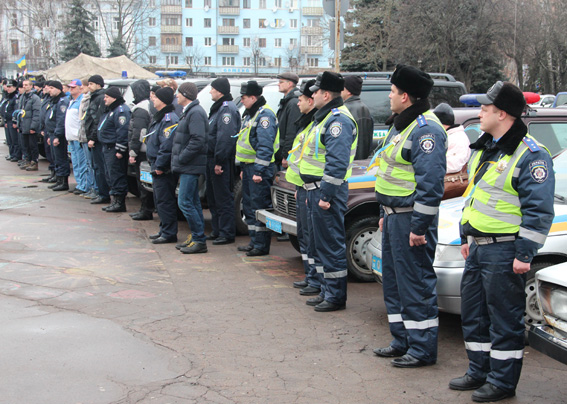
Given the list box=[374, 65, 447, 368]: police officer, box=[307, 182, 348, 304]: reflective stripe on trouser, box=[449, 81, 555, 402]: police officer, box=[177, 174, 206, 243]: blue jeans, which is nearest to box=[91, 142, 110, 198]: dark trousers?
box=[177, 174, 206, 243]: blue jeans

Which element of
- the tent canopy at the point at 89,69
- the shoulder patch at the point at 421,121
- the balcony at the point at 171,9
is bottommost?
the shoulder patch at the point at 421,121

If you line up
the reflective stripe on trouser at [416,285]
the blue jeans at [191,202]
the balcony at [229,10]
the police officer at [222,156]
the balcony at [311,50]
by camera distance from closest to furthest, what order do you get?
the reflective stripe on trouser at [416,285], the blue jeans at [191,202], the police officer at [222,156], the balcony at [311,50], the balcony at [229,10]

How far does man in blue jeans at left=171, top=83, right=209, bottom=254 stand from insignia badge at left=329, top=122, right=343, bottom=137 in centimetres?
294

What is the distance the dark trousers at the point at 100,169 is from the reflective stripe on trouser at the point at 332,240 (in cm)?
676

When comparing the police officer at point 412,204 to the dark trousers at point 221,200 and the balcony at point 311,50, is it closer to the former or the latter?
the dark trousers at point 221,200

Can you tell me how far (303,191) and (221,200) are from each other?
8.98 ft

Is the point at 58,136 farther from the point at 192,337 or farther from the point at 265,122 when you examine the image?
the point at 192,337

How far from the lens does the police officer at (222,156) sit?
9.03 meters

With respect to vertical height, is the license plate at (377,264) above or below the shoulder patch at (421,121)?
below

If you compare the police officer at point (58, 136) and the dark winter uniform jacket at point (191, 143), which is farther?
the police officer at point (58, 136)

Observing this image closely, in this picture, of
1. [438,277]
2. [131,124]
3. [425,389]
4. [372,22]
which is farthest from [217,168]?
[372,22]

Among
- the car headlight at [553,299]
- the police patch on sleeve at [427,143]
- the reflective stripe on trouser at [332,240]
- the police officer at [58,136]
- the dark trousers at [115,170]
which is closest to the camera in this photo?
the car headlight at [553,299]

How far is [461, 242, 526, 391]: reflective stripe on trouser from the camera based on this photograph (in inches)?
167

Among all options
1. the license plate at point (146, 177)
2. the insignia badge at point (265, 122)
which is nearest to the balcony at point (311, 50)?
the license plate at point (146, 177)
